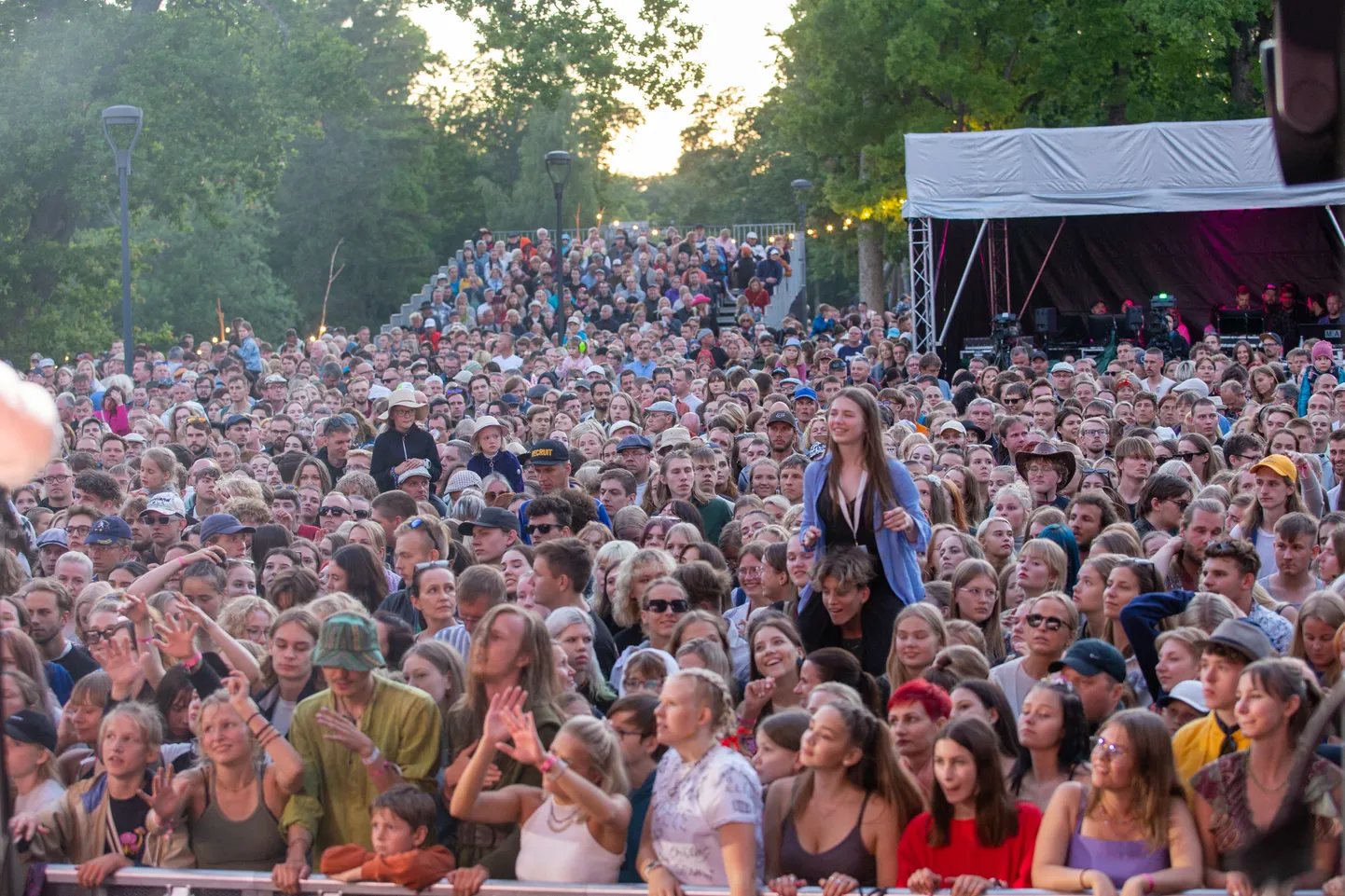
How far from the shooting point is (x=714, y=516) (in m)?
10.1

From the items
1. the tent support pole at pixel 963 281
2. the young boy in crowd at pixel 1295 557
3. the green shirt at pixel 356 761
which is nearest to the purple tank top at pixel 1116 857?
the green shirt at pixel 356 761

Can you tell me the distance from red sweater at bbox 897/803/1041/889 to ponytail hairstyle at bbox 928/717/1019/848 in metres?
0.02

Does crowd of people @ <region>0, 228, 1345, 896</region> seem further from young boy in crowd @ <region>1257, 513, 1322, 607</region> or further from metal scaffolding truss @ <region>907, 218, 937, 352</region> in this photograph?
metal scaffolding truss @ <region>907, 218, 937, 352</region>

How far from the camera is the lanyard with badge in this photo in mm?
6805

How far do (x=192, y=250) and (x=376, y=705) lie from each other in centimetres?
4598

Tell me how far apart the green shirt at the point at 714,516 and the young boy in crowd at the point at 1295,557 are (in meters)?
3.47

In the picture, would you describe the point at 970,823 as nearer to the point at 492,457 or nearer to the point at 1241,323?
the point at 492,457

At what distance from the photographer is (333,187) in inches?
2153

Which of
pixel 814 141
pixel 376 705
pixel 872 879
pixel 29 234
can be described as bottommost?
pixel 872 879

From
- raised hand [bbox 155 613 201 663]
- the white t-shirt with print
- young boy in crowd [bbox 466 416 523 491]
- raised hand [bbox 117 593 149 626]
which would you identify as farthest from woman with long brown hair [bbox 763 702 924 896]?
young boy in crowd [bbox 466 416 523 491]

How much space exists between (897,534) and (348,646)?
8.08 ft

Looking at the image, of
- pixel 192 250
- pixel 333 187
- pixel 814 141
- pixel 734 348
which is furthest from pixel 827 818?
pixel 333 187

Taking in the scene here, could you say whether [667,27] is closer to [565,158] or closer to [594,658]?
[565,158]

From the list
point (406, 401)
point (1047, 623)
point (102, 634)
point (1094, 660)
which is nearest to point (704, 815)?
point (1094, 660)
